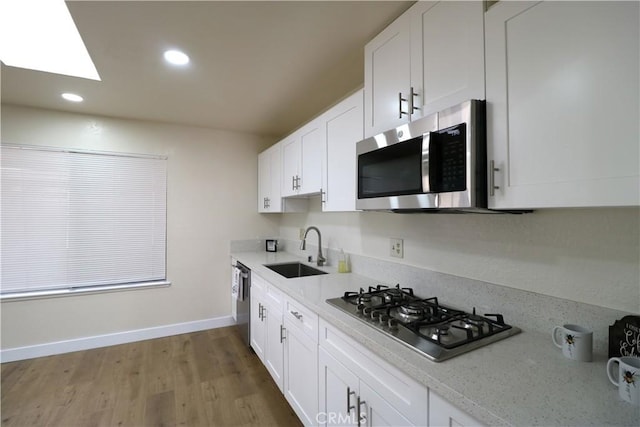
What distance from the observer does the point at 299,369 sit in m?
1.75

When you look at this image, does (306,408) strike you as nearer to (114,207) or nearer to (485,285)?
(485,285)

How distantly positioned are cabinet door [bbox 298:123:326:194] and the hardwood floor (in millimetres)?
1615

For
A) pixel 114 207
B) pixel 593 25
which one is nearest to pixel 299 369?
pixel 593 25

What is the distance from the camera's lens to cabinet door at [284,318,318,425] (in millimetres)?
1579

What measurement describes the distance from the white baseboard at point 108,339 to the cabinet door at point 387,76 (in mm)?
2960

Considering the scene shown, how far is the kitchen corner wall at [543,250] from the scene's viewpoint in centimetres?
95

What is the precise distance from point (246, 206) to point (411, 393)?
3.06 m

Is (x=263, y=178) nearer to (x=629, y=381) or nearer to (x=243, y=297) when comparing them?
(x=243, y=297)

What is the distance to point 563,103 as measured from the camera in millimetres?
840

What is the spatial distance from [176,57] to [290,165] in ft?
3.98

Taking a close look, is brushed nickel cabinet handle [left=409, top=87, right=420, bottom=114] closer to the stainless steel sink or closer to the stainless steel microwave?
the stainless steel microwave

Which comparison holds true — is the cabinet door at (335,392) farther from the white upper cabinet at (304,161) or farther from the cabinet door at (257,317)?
the white upper cabinet at (304,161)

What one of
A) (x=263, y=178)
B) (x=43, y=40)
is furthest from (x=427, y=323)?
(x=43, y=40)

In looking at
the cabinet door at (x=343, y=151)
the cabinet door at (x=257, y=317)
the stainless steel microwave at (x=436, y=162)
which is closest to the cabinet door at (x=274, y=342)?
the cabinet door at (x=257, y=317)
